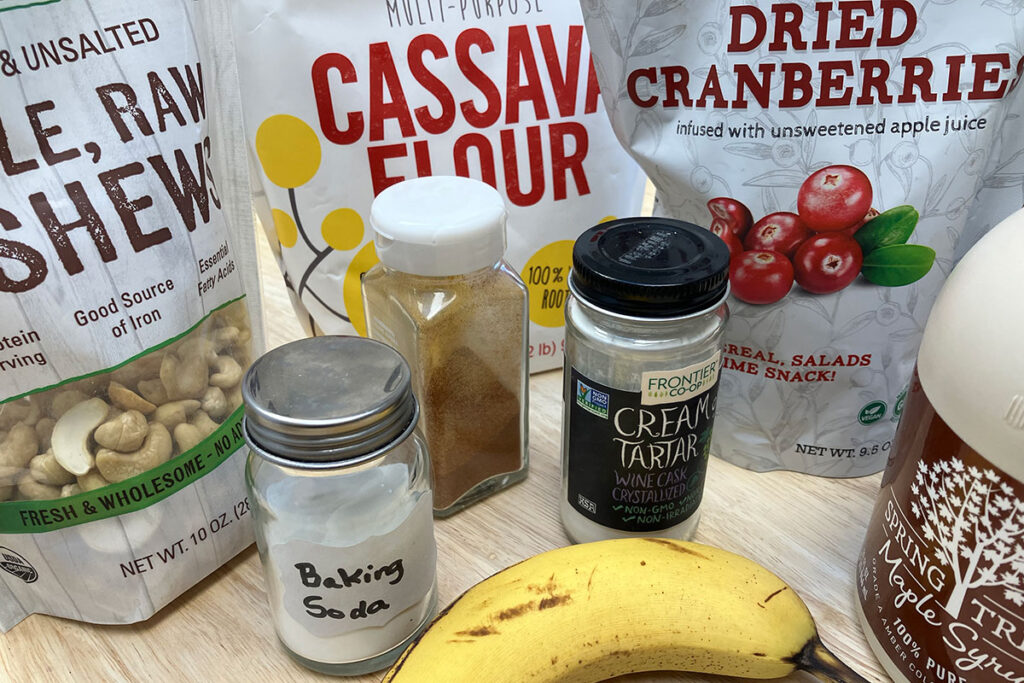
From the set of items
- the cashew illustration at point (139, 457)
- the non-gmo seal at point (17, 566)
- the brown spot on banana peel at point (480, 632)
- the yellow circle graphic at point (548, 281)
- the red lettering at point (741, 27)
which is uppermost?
the red lettering at point (741, 27)

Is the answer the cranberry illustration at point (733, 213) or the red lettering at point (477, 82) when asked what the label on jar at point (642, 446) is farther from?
the red lettering at point (477, 82)

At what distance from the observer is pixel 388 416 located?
0.41 metres

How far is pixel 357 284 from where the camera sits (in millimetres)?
675

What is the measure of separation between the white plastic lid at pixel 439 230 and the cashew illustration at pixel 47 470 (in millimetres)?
218

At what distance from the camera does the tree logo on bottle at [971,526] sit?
14.4 inches

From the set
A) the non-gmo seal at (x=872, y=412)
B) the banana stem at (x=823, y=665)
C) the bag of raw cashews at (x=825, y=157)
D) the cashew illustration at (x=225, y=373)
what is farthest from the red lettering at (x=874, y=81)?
the cashew illustration at (x=225, y=373)

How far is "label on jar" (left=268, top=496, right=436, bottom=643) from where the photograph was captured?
1.46 feet

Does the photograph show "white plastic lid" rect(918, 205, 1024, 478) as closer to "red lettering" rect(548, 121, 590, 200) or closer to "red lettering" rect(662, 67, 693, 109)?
"red lettering" rect(662, 67, 693, 109)

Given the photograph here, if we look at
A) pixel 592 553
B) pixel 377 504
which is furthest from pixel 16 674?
pixel 592 553

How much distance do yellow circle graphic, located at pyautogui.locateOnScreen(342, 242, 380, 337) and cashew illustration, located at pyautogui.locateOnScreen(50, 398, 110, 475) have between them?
0.23 meters

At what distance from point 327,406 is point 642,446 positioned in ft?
0.63

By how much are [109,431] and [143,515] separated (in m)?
0.06

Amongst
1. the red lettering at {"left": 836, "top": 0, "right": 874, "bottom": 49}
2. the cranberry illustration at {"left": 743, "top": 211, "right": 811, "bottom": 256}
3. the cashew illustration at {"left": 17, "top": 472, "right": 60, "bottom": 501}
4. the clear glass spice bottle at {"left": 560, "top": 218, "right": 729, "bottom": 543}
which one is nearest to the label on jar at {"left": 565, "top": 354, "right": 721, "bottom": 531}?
the clear glass spice bottle at {"left": 560, "top": 218, "right": 729, "bottom": 543}

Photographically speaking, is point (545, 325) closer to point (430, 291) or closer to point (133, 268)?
point (430, 291)
